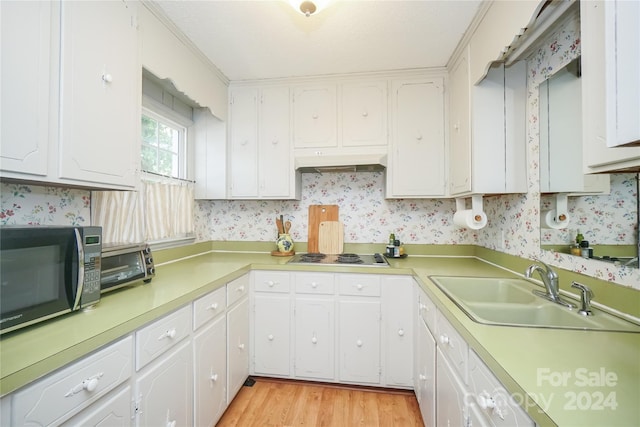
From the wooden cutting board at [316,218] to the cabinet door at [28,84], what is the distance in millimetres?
1790

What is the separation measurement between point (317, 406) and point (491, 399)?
1353 millimetres

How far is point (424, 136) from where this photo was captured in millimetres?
2078

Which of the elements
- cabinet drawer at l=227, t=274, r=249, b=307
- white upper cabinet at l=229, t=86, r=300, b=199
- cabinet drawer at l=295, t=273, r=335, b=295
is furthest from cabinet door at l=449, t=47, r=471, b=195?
cabinet drawer at l=227, t=274, r=249, b=307

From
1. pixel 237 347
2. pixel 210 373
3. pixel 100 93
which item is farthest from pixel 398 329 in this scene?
pixel 100 93

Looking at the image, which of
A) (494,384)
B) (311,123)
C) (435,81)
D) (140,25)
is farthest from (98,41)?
(435,81)

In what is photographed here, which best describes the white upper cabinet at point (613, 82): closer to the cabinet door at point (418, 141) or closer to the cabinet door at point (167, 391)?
the cabinet door at point (418, 141)

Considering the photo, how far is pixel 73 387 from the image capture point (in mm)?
752

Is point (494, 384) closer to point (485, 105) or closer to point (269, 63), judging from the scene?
point (485, 105)

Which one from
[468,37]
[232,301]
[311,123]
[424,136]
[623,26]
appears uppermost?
[468,37]

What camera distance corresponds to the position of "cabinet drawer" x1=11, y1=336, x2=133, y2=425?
0.66m

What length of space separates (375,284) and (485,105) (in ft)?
4.35

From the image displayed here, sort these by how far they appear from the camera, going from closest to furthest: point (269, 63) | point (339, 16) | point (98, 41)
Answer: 1. point (98, 41)
2. point (339, 16)
3. point (269, 63)

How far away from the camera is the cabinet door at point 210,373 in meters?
1.35

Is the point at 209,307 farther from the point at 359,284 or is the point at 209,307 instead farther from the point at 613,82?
the point at 613,82
